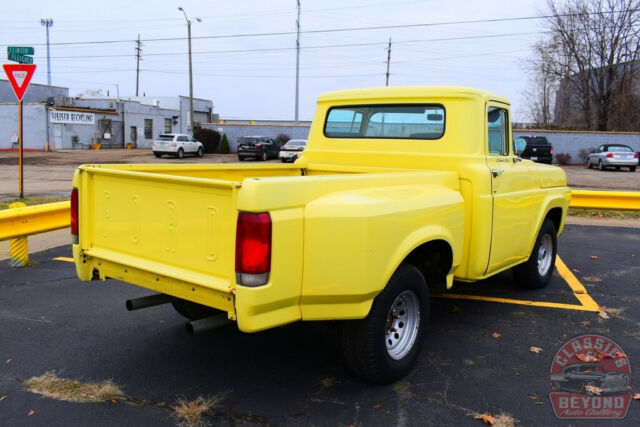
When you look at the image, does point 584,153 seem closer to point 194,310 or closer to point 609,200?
point 609,200

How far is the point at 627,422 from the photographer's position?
3.38 m

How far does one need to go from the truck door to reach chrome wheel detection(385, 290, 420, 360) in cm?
104

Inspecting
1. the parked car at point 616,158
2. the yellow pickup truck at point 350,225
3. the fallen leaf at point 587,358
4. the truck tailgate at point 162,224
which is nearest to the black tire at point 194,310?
the yellow pickup truck at point 350,225

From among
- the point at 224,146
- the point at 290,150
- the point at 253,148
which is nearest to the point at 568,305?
the point at 290,150

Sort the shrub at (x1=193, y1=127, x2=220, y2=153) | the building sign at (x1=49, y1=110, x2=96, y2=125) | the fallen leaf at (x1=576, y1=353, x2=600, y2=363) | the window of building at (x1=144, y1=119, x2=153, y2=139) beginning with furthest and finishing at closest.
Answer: the window of building at (x1=144, y1=119, x2=153, y2=139) → the shrub at (x1=193, y1=127, x2=220, y2=153) → the building sign at (x1=49, y1=110, x2=96, y2=125) → the fallen leaf at (x1=576, y1=353, x2=600, y2=363)

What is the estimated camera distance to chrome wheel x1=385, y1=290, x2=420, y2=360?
3.80 meters

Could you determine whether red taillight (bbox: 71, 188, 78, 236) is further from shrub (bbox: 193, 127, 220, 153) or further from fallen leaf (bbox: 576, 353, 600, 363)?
shrub (bbox: 193, 127, 220, 153)

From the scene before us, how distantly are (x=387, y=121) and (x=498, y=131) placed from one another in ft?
3.32

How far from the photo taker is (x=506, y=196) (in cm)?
483

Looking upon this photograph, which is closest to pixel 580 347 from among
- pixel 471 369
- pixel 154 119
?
pixel 471 369

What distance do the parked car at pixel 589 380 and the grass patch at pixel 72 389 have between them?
2920 mm

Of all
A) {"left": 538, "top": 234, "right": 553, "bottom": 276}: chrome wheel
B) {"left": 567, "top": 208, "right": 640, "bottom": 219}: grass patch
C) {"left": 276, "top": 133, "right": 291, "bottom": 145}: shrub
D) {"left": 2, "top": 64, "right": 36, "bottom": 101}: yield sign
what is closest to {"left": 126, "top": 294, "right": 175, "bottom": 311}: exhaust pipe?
{"left": 538, "top": 234, "right": 553, "bottom": 276}: chrome wheel

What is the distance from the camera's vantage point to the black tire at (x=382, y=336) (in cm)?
347

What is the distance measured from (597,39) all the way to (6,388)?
4332 centimetres
